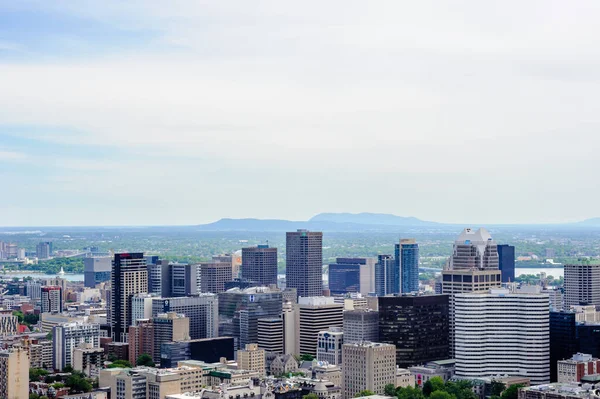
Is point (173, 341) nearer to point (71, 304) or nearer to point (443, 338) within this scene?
point (443, 338)

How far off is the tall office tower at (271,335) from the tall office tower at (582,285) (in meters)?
35.1

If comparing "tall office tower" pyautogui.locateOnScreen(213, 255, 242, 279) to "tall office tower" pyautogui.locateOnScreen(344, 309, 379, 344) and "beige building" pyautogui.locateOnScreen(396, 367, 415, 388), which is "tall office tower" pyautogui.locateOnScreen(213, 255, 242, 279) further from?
"beige building" pyautogui.locateOnScreen(396, 367, 415, 388)

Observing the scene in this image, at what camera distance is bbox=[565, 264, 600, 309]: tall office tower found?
124375 mm

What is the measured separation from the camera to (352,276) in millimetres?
189625

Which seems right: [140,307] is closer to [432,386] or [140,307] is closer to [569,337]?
[432,386]

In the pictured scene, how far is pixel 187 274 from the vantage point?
14600 cm

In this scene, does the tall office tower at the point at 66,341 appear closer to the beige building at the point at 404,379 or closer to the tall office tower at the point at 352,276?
the beige building at the point at 404,379

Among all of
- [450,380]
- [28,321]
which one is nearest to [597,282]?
[450,380]

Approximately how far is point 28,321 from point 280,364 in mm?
53779

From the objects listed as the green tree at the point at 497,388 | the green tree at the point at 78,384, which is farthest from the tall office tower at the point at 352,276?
the green tree at the point at 497,388

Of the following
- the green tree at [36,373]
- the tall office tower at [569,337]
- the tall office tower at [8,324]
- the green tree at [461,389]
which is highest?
the tall office tower at [569,337]

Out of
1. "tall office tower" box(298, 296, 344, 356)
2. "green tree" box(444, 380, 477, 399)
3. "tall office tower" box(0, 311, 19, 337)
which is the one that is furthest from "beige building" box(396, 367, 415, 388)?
→ "tall office tower" box(0, 311, 19, 337)

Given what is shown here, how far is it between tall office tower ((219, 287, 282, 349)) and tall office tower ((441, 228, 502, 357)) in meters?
19.4

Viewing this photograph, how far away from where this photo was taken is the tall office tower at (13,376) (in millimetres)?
77375
